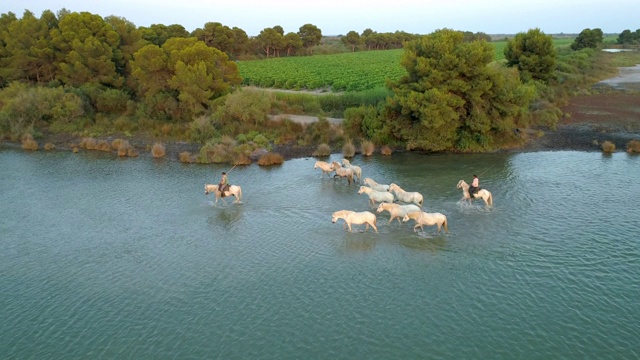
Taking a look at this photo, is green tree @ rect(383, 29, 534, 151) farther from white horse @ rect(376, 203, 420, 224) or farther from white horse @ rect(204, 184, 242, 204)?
white horse @ rect(204, 184, 242, 204)

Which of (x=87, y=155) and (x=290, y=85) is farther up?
(x=290, y=85)

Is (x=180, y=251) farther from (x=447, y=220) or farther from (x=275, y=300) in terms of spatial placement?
(x=447, y=220)

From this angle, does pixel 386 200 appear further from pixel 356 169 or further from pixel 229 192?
pixel 229 192

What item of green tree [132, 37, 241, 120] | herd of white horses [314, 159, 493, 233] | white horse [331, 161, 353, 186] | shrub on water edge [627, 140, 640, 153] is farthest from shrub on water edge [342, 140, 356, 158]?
shrub on water edge [627, 140, 640, 153]

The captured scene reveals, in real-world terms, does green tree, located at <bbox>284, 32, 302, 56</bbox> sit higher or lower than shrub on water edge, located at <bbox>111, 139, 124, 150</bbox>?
higher

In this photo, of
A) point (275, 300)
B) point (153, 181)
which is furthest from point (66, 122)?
point (275, 300)

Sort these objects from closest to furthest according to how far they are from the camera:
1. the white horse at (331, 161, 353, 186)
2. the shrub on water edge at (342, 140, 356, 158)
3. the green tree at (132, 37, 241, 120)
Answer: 1. the white horse at (331, 161, 353, 186)
2. the shrub on water edge at (342, 140, 356, 158)
3. the green tree at (132, 37, 241, 120)
